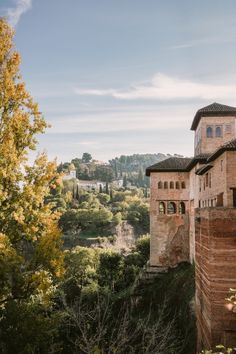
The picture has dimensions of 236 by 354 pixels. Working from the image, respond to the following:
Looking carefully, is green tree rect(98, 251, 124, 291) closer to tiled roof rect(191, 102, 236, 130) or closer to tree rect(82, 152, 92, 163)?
tiled roof rect(191, 102, 236, 130)

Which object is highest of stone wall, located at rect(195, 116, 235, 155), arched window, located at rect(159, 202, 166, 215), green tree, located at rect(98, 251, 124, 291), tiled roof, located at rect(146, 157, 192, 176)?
stone wall, located at rect(195, 116, 235, 155)

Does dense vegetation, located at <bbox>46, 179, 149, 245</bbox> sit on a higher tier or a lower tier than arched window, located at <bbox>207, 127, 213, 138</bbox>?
lower

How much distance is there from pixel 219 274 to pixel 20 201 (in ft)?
23.2

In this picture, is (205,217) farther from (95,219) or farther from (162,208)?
(95,219)

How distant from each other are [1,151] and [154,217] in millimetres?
21972

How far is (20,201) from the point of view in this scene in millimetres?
8180

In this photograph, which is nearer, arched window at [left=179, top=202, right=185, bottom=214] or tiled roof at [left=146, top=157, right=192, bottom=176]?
tiled roof at [left=146, top=157, right=192, bottom=176]

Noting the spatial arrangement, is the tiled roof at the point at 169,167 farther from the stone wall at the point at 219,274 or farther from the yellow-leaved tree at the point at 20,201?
the yellow-leaved tree at the point at 20,201

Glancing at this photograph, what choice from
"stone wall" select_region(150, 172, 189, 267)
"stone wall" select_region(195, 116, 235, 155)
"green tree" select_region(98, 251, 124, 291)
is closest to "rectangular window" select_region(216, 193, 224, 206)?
"stone wall" select_region(195, 116, 235, 155)

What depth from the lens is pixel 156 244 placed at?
2867cm

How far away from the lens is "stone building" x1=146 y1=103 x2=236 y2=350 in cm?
1124

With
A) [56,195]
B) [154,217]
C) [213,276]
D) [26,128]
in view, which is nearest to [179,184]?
[154,217]

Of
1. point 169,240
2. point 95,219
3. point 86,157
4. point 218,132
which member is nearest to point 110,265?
point 169,240

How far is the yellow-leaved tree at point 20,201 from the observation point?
798cm
